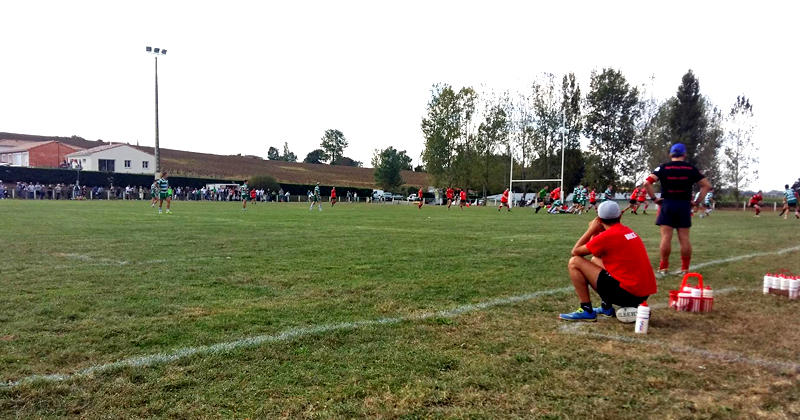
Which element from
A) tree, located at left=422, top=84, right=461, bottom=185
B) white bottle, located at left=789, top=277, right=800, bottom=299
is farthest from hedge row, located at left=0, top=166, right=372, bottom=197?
white bottle, located at left=789, top=277, right=800, bottom=299

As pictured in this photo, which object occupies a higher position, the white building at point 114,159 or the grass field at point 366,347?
the white building at point 114,159

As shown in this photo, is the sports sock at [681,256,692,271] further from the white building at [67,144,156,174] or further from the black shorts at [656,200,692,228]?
the white building at [67,144,156,174]

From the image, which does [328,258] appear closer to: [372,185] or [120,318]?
[120,318]

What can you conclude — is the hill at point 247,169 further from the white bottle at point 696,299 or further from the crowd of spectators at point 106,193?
the white bottle at point 696,299

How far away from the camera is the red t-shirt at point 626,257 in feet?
15.5

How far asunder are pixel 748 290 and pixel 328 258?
6.21 meters

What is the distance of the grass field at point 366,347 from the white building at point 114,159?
73936mm

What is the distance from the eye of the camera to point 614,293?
190 inches

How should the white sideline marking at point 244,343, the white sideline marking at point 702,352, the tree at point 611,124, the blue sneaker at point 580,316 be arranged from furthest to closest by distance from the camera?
1. the tree at point 611,124
2. the blue sneaker at point 580,316
3. the white sideline marking at point 702,352
4. the white sideline marking at point 244,343

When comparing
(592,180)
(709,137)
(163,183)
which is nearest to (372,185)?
(592,180)

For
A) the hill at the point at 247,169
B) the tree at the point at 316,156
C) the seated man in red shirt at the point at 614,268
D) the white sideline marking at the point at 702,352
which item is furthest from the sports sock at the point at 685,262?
the tree at the point at 316,156

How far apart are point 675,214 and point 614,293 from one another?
3.72 m

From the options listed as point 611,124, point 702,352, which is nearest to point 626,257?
point 702,352

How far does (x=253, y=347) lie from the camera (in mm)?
3926
